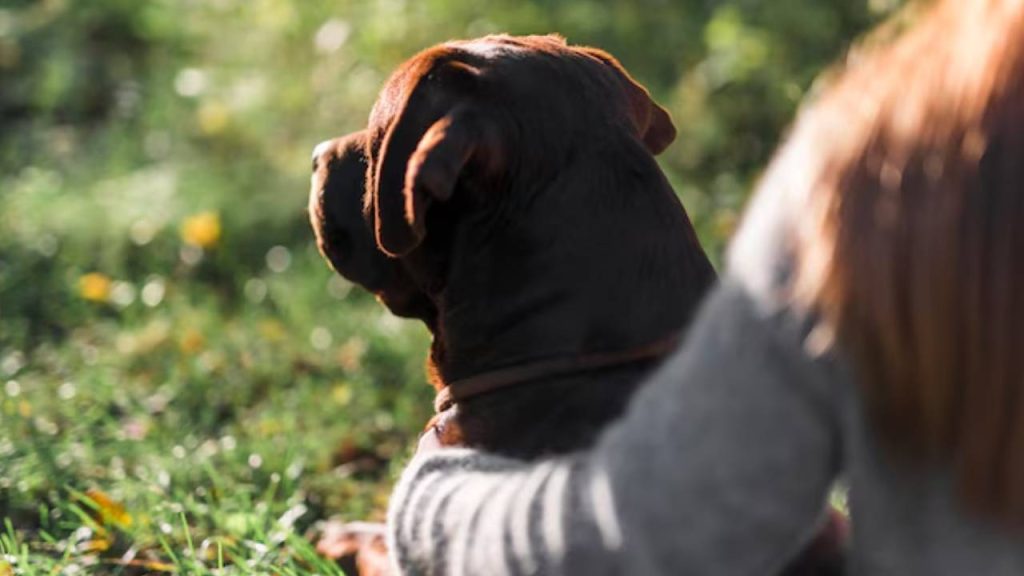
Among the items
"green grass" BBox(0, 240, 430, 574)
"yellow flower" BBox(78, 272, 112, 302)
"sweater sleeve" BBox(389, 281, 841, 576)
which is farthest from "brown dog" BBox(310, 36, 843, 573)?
"yellow flower" BBox(78, 272, 112, 302)

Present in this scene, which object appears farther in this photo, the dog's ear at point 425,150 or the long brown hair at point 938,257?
the dog's ear at point 425,150

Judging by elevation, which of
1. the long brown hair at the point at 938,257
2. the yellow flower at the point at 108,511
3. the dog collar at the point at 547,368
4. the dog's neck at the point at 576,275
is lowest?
the yellow flower at the point at 108,511

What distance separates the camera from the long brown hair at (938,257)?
163 centimetres

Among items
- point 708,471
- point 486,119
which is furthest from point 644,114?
point 708,471

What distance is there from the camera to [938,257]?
5.36 ft

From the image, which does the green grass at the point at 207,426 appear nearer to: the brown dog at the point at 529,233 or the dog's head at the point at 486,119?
the brown dog at the point at 529,233

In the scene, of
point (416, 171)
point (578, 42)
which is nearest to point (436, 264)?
point (416, 171)

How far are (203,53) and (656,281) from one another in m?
4.44

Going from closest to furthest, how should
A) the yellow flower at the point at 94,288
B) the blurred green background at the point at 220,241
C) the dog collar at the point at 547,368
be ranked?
1. the dog collar at the point at 547,368
2. the blurred green background at the point at 220,241
3. the yellow flower at the point at 94,288

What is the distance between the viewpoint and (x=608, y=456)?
1.87 meters

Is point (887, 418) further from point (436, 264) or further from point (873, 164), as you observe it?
point (436, 264)

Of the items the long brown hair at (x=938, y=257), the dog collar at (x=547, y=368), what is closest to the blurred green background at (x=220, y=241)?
the dog collar at (x=547, y=368)

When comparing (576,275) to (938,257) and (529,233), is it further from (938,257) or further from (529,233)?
(938,257)

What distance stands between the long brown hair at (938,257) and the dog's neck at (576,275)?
0.72 m
